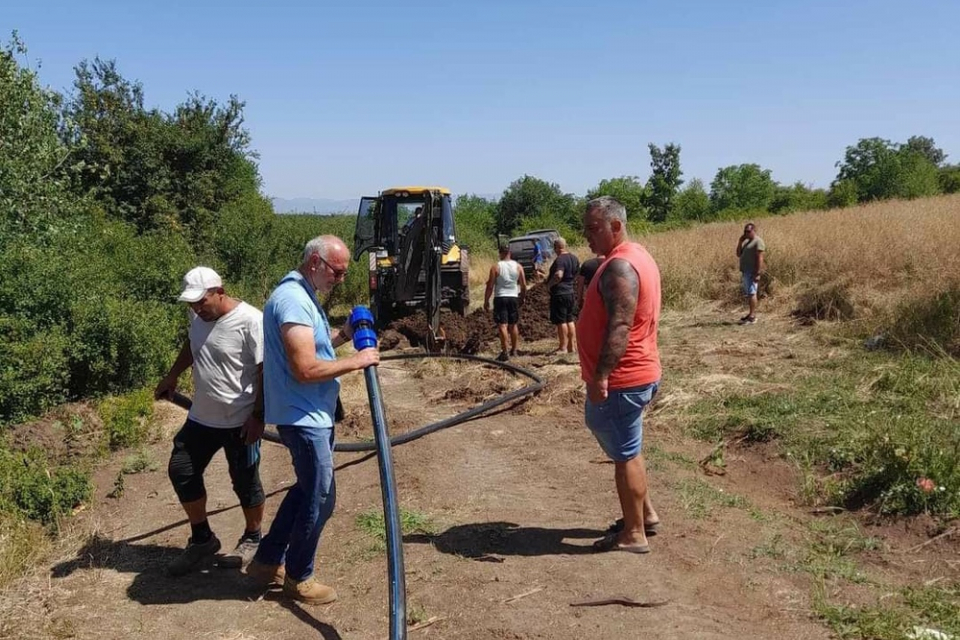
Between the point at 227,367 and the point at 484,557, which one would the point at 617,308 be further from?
the point at 227,367

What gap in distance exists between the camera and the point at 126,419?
A: 22.5ft

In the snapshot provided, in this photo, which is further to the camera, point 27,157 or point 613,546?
point 27,157

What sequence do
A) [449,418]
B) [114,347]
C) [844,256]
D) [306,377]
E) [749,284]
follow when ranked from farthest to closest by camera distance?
[844,256], [749,284], [114,347], [449,418], [306,377]

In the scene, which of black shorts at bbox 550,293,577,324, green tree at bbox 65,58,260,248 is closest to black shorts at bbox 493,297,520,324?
black shorts at bbox 550,293,577,324

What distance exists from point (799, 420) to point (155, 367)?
7156 millimetres

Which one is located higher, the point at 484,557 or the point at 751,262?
the point at 751,262

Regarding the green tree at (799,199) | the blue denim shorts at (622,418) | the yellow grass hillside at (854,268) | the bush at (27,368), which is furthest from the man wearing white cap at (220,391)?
the green tree at (799,199)

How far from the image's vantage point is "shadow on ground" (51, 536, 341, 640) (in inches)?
151

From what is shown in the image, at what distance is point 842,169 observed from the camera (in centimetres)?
6009

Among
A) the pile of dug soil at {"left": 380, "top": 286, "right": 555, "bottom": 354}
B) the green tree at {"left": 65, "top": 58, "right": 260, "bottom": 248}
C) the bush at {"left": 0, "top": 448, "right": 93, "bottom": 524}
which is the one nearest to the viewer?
the bush at {"left": 0, "top": 448, "right": 93, "bottom": 524}

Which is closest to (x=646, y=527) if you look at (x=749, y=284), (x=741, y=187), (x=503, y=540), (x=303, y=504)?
(x=503, y=540)

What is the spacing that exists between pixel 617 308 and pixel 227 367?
2.15 meters

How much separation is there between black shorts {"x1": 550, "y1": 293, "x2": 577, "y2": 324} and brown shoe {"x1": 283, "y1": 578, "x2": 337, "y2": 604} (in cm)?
710

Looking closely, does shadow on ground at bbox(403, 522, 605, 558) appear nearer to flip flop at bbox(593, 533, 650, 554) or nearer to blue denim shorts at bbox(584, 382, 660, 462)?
flip flop at bbox(593, 533, 650, 554)
